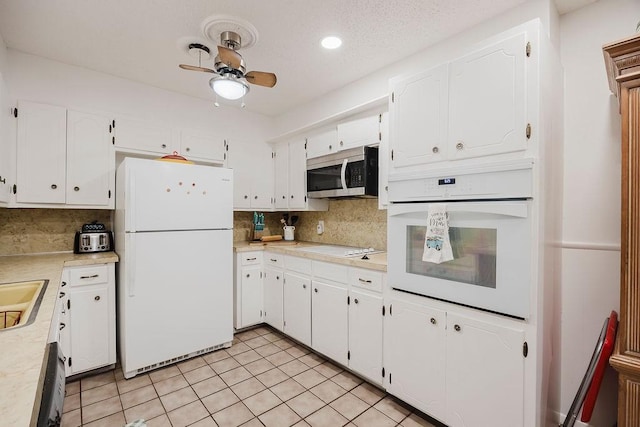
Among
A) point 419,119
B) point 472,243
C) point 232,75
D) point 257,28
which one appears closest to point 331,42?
point 257,28

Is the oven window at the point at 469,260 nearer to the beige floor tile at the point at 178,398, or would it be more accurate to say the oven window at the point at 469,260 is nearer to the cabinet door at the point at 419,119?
the cabinet door at the point at 419,119

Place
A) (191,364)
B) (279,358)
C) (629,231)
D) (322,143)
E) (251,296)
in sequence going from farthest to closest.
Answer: (251,296) → (322,143) → (279,358) → (191,364) → (629,231)

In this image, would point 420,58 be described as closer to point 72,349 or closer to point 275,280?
point 275,280

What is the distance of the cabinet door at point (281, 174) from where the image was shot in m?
3.68

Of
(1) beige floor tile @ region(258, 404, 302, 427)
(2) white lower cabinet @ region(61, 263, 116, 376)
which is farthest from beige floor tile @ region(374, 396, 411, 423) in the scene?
(2) white lower cabinet @ region(61, 263, 116, 376)

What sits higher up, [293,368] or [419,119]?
[419,119]

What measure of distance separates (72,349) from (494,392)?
2.85 meters

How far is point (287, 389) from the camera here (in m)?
2.28

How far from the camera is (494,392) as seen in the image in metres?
1.57

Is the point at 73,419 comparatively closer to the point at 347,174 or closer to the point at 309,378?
the point at 309,378

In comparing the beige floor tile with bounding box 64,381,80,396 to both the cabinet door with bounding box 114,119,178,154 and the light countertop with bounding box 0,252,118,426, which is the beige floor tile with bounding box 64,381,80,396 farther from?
the cabinet door with bounding box 114,119,178,154

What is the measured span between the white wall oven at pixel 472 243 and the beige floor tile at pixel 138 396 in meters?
1.91

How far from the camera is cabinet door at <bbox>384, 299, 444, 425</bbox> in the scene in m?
1.79

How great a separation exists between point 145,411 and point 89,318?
0.89m
